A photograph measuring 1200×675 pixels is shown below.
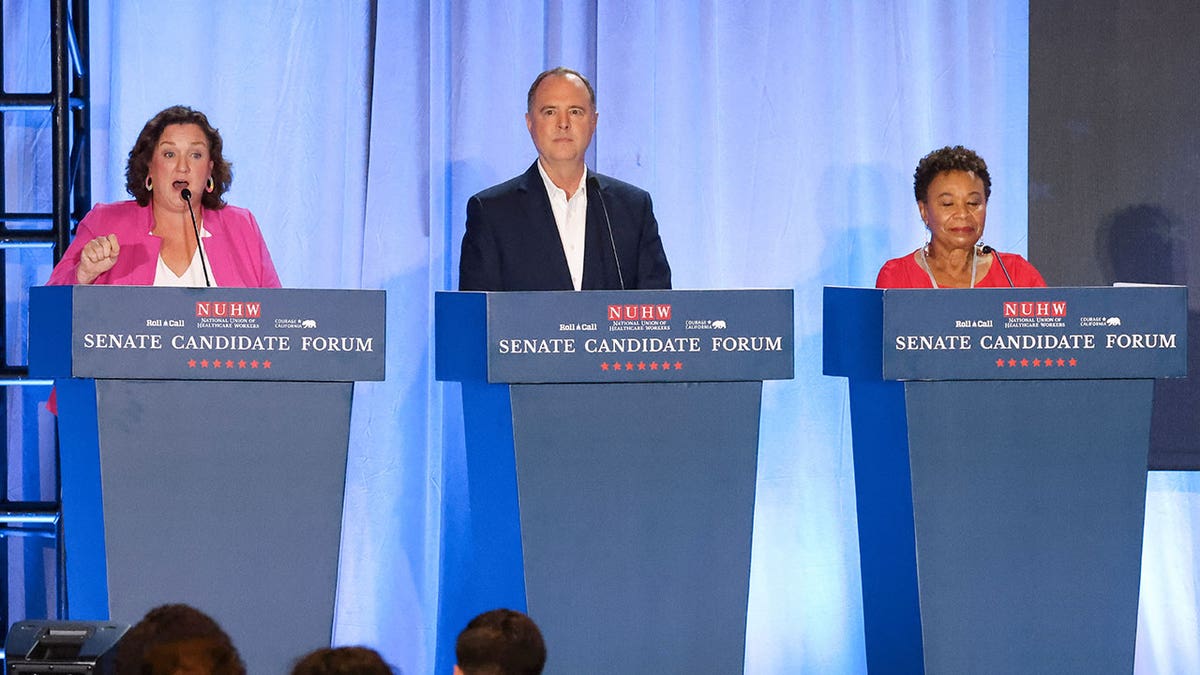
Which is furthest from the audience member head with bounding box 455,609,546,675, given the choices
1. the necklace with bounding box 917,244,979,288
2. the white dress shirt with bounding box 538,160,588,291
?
the necklace with bounding box 917,244,979,288

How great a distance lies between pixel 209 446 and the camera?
3.04 m

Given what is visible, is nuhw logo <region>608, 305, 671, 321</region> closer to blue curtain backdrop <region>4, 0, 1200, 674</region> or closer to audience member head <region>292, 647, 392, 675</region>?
audience member head <region>292, 647, 392, 675</region>

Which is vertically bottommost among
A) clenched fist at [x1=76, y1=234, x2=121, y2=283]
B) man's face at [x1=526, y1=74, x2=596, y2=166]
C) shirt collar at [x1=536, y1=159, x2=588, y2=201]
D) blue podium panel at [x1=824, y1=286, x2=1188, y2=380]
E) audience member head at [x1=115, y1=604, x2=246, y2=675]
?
audience member head at [x1=115, y1=604, x2=246, y2=675]

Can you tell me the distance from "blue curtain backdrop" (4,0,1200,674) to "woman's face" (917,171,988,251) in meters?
0.84

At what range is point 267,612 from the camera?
3.05 meters

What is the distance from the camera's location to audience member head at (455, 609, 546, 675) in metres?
2.31

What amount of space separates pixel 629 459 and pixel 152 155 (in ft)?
5.41

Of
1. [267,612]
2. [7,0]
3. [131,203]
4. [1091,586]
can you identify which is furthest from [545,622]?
[7,0]

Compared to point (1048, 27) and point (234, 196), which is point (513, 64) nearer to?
point (234, 196)

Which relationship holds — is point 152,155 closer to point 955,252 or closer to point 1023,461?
point 955,252

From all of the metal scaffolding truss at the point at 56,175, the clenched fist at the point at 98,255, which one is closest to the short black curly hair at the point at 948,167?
the clenched fist at the point at 98,255

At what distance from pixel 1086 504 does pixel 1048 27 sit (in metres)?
2.22

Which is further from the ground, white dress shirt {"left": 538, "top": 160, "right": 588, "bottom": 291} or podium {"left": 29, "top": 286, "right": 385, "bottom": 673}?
white dress shirt {"left": 538, "top": 160, "right": 588, "bottom": 291}

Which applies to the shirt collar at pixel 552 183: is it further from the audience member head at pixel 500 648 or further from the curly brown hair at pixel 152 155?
the audience member head at pixel 500 648
